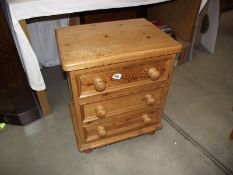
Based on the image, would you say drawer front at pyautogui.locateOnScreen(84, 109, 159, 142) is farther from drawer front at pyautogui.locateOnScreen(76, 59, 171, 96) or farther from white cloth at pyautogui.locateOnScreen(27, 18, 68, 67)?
white cloth at pyautogui.locateOnScreen(27, 18, 68, 67)

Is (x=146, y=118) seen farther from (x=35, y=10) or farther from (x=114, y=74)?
(x=35, y=10)

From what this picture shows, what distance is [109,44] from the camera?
87cm

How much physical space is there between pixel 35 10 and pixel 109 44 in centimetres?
43

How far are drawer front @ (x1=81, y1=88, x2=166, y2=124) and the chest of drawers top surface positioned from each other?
9.2 inches

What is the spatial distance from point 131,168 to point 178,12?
56.7 inches

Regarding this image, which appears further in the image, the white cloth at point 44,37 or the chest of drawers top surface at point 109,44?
the white cloth at point 44,37

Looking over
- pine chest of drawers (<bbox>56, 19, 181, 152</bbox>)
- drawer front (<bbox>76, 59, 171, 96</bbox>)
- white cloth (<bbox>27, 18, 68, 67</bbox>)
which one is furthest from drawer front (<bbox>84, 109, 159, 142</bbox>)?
white cloth (<bbox>27, 18, 68, 67</bbox>)

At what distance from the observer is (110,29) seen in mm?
991

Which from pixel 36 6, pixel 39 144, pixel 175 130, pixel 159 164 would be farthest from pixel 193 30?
pixel 39 144

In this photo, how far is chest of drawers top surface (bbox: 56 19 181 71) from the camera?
780 millimetres

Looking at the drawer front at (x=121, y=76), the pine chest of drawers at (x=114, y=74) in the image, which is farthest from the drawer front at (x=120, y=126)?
the drawer front at (x=121, y=76)

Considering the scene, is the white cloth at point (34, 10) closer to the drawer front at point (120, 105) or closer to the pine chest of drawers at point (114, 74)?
the pine chest of drawers at point (114, 74)

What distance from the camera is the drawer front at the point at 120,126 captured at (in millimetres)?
1045

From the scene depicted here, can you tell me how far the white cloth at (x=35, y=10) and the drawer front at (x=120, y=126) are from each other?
0.39 metres
